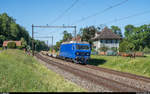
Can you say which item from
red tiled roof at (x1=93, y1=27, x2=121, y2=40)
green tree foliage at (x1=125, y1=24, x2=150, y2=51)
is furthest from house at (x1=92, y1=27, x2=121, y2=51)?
green tree foliage at (x1=125, y1=24, x2=150, y2=51)

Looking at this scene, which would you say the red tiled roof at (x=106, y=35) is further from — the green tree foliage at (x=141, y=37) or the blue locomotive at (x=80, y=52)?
the blue locomotive at (x=80, y=52)

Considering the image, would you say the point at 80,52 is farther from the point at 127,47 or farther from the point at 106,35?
the point at 106,35

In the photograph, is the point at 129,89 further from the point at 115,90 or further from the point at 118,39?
the point at 118,39

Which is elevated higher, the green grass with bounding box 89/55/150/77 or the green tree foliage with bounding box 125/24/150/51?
the green tree foliage with bounding box 125/24/150/51

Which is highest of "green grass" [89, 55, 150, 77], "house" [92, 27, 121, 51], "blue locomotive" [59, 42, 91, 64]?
"house" [92, 27, 121, 51]

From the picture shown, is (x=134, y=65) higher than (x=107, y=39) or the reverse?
the reverse

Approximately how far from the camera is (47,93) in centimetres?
775

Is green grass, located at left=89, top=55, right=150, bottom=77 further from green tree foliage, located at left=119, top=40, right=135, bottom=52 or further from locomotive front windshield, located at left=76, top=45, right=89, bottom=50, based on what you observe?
green tree foliage, located at left=119, top=40, right=135, bottom=52

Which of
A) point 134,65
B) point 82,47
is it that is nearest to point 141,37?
point 82,47

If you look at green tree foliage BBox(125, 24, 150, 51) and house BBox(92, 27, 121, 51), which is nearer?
house BBox(92, 27, 121, 51)

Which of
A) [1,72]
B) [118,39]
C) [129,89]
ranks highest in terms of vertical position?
[118,39]

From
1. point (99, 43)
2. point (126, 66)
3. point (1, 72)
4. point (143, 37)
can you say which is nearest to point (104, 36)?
point (99, 43)

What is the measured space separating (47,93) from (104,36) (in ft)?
197

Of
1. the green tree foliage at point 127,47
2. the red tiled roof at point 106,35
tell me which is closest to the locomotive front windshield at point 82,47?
the green tree foliage at point 127,47
